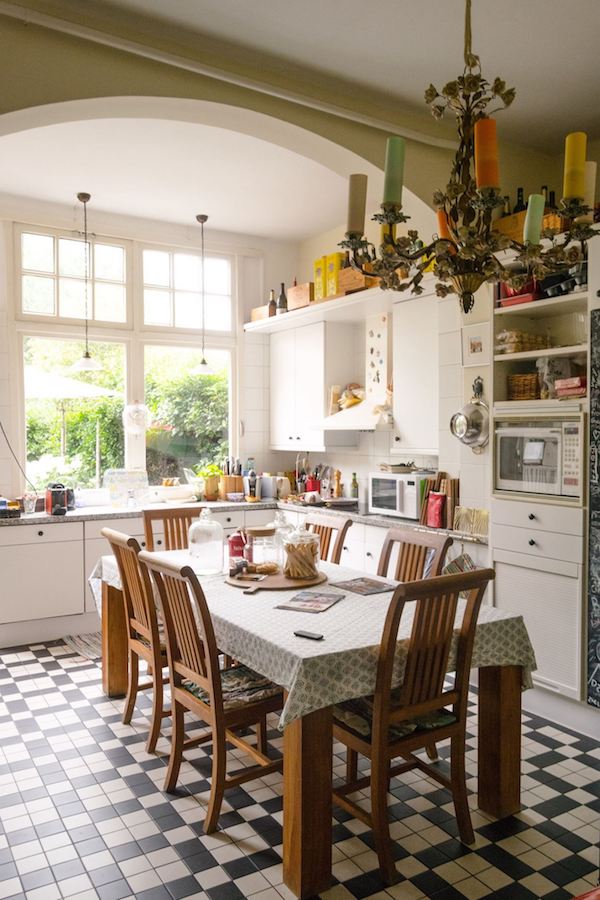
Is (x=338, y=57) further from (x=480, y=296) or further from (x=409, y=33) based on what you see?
(x=480, y=296)

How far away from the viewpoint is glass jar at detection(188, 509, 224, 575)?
11.1ft

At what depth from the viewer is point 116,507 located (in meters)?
5.20

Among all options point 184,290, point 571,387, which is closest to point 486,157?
point 571,387

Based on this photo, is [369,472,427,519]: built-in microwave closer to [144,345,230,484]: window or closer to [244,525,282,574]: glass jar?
[244,525,282,574]: glass jar

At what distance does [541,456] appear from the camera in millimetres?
3408

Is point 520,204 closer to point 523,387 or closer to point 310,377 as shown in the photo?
point 523,387

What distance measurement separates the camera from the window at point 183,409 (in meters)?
5.65

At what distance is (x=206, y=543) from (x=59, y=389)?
235 centimetres

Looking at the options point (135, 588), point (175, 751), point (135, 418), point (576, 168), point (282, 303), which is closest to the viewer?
point (576, 168)

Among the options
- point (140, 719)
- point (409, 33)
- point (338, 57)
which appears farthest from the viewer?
point (140, 719)

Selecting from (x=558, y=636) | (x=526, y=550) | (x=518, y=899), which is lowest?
(x=518, y=899)

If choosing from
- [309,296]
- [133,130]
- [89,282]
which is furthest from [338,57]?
[89,282]

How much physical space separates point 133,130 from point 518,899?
12.5 feet

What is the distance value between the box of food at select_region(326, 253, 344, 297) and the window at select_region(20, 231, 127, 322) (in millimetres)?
1631
